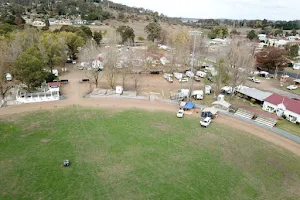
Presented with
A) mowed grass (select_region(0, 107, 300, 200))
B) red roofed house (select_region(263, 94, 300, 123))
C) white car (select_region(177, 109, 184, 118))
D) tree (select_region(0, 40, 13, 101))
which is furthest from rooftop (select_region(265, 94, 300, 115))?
tree (select_region(0, 40, 13, 101))

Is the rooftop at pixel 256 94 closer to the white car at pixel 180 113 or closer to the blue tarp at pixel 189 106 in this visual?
the blue tarp at pixel 189 106

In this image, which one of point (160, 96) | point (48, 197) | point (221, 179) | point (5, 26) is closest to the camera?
point (48, 197)

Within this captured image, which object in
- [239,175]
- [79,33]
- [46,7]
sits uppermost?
[46,7]

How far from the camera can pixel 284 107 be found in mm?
29016

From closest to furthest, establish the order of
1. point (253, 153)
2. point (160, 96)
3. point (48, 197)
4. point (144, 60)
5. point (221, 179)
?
point (48, 197) → point (221, 179) → point (253, 153) → point (160, 96) → point (144, 60)

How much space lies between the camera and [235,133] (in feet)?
81.1

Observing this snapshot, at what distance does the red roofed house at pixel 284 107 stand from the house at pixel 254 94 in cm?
118

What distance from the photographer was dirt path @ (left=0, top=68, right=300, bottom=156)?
23947mm

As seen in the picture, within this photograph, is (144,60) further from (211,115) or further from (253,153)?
(253,153)

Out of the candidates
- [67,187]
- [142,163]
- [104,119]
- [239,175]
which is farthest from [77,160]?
[239,175]

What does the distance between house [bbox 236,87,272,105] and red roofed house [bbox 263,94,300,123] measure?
1181 mm

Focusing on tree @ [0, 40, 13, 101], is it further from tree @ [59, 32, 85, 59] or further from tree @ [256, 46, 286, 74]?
tree @ [256, 46, 286, 74]

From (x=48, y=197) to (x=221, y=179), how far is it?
41.7 feet

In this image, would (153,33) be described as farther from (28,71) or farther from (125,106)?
(28,71)
